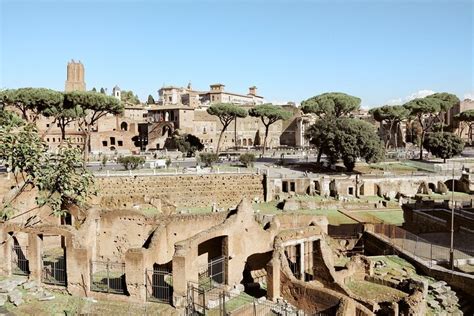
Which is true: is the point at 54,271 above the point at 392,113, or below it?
below

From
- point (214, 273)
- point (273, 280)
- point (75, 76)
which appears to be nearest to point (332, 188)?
point (214, 273)

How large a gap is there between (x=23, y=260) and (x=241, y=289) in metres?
8.36

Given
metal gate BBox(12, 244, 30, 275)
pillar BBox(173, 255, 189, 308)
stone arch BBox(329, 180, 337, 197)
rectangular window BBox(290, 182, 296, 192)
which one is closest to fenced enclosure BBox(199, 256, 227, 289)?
pillar BBox(173, 255, 189, 308)

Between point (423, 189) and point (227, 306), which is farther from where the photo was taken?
point (423, 189)

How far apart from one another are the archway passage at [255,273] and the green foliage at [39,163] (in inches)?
272

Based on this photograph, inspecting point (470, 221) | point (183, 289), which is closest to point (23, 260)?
point (183, 289)

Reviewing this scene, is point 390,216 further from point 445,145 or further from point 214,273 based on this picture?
point 445,145

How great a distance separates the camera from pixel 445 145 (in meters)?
47.9

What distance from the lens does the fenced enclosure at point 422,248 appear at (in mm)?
18578

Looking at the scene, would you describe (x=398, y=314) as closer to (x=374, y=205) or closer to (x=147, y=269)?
(x=147, y=269)

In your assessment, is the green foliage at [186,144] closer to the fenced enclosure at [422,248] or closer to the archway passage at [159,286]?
the fenced enclosure at [422,248]

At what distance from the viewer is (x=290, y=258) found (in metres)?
18.2

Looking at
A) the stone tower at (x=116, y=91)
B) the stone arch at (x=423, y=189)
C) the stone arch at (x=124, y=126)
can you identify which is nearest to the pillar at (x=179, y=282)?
the stone arch at (x=423, y=189)

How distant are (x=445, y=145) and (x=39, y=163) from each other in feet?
147
